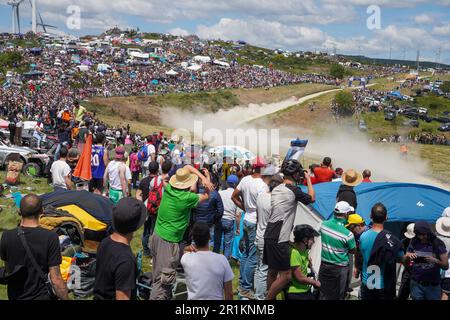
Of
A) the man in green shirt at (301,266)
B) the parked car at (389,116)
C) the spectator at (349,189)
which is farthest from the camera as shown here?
the parked car at (389,116)

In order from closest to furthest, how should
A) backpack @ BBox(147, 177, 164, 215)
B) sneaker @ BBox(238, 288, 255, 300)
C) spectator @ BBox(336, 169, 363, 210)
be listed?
sneaker @ BBox(238, 288, 255, 300)
backpack @ BBox(147, 177, 164, 215)
spectator @ BBox(336, 169, 363, 210)

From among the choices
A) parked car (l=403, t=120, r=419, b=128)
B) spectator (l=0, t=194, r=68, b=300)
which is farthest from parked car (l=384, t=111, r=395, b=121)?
spectator (l=0, t=194, r=68, b=300)

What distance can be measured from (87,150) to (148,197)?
2.95 metres

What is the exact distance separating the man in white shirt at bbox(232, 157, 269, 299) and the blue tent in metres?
1.73

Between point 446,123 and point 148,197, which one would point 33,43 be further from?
point 148,197

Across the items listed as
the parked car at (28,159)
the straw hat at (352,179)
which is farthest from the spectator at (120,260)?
the parked car at (28,159)

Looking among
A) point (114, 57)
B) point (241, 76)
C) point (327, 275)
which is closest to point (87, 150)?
point (327, 275)

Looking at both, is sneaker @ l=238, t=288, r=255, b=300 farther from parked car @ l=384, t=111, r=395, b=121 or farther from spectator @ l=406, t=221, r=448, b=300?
parked car @ l=384, t=111, r=395, b=121

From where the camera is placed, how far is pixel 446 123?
6178 centimetres

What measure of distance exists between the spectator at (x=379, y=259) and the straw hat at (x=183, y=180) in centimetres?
205

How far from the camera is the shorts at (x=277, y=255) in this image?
5.39 meters

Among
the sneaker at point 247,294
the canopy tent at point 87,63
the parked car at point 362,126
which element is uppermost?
the canopy tent at point 87,63

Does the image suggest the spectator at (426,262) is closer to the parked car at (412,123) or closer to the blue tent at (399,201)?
the blue tent at (399,201)

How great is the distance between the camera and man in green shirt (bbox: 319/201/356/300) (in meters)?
5.73
